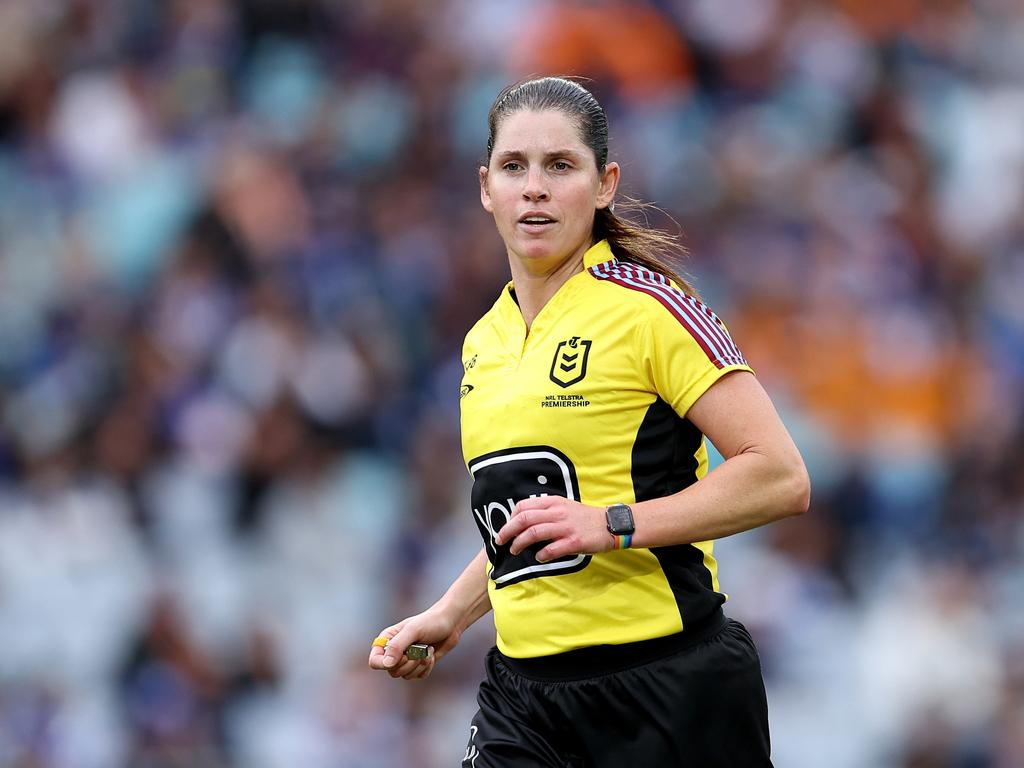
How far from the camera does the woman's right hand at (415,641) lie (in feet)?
13.4

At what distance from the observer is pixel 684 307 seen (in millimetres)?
3824

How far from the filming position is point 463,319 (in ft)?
30.8

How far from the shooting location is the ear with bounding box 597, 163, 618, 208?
4102 millimetres

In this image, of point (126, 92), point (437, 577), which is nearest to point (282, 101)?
point (126, 92)

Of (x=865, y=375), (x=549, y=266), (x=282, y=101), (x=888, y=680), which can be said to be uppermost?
(x=282, y=101)

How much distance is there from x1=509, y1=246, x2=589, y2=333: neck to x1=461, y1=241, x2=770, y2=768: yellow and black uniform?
10cm

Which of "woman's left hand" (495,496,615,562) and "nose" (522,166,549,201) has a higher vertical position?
"nose" (522,166,549,201)

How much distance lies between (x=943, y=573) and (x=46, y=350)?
5.11 meters

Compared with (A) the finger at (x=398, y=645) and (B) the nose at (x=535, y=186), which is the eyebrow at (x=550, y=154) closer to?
(B) the nose at (x=535, y=186)

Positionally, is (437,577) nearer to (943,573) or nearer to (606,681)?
(943,573)

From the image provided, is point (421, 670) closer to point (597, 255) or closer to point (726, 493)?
point (726, 493)

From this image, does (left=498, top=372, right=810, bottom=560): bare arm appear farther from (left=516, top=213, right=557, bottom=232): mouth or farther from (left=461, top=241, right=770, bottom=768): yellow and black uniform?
(left=516, top=213, right=557, bottom=232): mouth

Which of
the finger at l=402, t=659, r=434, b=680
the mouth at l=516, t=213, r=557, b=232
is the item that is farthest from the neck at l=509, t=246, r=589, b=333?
the finger at l=402, t=659, r=434, b=680

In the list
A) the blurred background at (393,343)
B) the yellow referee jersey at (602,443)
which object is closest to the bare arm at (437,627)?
the yellow referee jersey at (602,443)
